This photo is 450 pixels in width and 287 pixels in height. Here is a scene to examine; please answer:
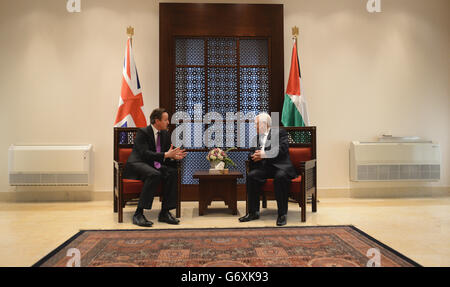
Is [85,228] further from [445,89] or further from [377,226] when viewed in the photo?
[445,89]

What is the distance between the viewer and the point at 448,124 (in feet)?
19.0

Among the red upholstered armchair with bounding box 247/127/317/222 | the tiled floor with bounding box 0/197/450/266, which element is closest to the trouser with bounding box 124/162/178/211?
the tiled floor with bounding box 0/197/450/266

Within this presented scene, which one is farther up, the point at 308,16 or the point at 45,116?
the point at 308,16

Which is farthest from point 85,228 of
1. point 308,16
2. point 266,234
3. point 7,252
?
point 308,16

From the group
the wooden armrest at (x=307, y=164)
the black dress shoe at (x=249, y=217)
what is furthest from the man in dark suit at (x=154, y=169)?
the wooden armrest at (x=307, y=164)

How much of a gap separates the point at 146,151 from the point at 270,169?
57.9 inches

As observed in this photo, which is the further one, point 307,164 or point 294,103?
point 294,103

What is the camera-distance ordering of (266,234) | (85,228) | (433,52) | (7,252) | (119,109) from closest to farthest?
1. (7,252)
2. (266,234)
3. (85,228)
4. (119,109)
5. (433,52)

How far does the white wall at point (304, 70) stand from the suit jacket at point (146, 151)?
1427 mm

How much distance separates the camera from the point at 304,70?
220 inches

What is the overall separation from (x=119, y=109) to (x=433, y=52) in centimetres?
516

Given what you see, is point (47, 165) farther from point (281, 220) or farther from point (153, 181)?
point (281, 220)
